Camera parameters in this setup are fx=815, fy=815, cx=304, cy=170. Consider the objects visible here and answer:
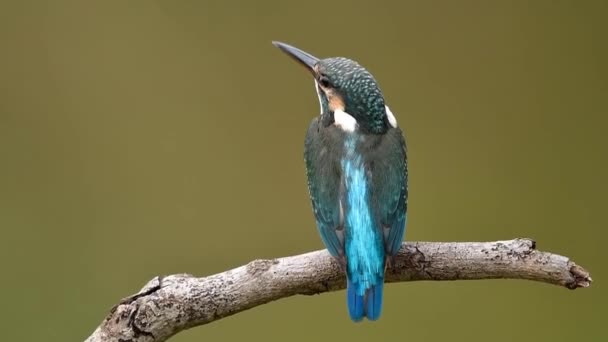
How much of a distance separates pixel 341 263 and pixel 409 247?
164 mm

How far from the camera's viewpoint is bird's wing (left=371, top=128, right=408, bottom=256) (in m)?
1.70

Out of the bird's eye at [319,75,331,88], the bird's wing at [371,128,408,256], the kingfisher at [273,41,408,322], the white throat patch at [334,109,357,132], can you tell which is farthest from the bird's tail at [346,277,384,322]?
the bird's eye at [319,75,331,88]

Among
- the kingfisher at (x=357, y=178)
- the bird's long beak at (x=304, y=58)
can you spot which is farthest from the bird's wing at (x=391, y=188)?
the bird's long beak at (x=304, y=58)

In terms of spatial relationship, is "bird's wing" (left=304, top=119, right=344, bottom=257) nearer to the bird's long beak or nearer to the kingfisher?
the kingfisher

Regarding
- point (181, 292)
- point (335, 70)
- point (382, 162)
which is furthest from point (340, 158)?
point (181, 292)

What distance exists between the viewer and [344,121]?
1866 millimetres

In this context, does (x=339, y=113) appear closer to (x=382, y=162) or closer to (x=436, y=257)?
(x=382, y=162)

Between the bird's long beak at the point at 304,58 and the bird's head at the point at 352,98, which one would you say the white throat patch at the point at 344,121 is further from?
the bird's long beak at the point at 304,58

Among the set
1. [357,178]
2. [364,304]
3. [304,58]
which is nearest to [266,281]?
[364,304]

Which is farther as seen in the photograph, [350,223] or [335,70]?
[335,70]

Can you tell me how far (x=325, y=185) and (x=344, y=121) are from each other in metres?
0.17

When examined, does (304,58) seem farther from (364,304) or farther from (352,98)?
(364,304)

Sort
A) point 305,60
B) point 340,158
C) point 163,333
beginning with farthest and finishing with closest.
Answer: point 305,60 < point 340,158 < point 163,333

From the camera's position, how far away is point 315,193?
181 cm
